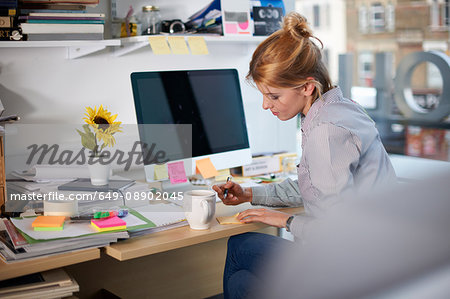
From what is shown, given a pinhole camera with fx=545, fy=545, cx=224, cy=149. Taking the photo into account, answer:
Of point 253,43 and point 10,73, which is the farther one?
point 253,43

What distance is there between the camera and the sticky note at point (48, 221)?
1.36m

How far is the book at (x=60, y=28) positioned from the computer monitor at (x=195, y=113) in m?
0.20

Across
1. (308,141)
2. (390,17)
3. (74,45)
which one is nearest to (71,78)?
(74,45)

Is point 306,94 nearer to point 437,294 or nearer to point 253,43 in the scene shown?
point 253,43

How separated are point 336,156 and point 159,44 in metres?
0.81

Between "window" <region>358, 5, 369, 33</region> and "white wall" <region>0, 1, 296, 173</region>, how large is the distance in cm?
2222

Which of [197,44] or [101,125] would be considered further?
[197,44]

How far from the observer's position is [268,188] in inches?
69.5

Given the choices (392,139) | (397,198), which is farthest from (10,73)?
(392,139)

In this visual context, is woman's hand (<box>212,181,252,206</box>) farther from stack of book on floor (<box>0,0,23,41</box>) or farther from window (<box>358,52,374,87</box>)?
window (<box>358,52,374,87</box>)

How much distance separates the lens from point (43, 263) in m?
1.23

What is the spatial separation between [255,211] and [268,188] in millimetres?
213

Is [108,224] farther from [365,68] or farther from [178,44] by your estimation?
[365,68]

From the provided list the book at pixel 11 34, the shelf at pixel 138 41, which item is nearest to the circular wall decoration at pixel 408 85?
the shelf at pixel 138 41
